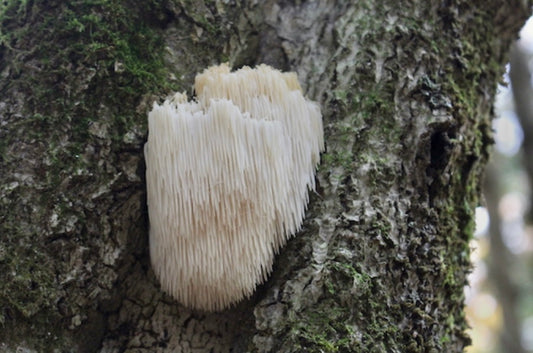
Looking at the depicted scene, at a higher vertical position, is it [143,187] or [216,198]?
[216,198]

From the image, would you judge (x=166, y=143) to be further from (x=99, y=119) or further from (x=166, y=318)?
(x=166, y=318)


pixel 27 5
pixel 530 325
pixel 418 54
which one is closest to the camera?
pixel 27 5

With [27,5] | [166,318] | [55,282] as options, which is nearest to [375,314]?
[166,318]

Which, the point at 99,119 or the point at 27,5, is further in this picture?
the point at 27,5

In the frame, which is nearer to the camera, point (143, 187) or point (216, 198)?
point (216, 198)
